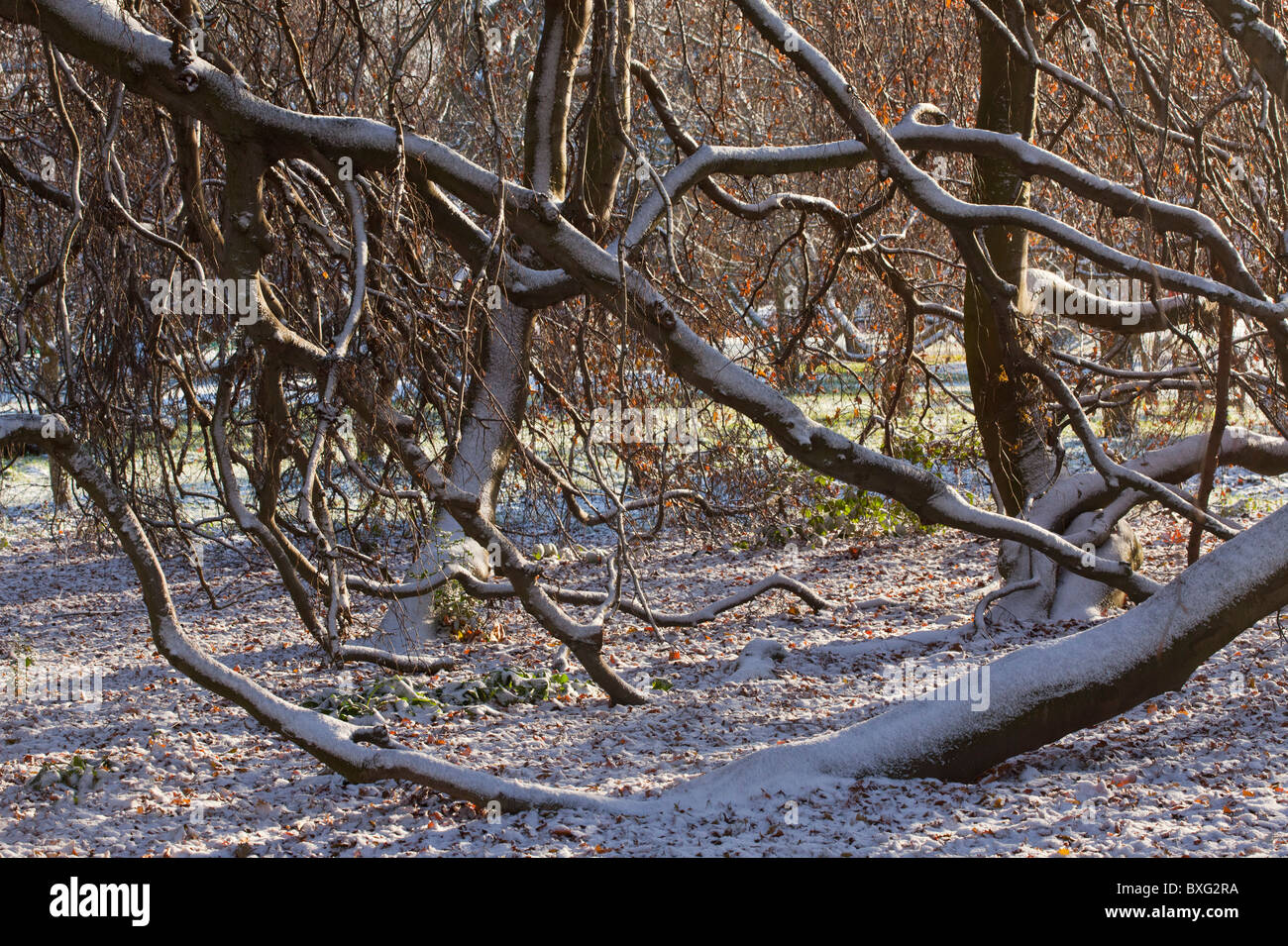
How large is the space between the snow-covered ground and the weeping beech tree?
20 cm

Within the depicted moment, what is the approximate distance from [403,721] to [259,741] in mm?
594

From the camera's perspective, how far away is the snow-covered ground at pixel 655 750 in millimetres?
3248

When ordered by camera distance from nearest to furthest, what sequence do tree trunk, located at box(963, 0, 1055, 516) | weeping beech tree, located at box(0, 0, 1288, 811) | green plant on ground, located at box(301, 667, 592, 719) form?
weeping beech tree, located at box(0, 0, 1288, 811)
green plant on ground, located at box(301, 667, 592, 719)
tree trunk, located at box(963, 0, 1055, 516)

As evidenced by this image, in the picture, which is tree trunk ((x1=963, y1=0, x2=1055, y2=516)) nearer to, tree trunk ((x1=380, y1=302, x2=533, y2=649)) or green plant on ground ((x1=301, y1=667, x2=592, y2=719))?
tree trunk ((x1=380, y1=302, x2=533, y2=649))

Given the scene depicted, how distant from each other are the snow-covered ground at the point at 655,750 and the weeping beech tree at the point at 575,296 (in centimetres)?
20

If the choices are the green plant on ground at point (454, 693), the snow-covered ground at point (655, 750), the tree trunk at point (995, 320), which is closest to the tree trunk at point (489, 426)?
the green plant on ground at point (454, 693)

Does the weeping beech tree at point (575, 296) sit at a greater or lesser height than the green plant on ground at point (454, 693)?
greater

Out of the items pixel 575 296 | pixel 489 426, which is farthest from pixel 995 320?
pixel 489 426

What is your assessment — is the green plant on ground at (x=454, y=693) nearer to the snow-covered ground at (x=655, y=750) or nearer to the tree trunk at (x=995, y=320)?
the snow-covered ground at (x=655, y=750)

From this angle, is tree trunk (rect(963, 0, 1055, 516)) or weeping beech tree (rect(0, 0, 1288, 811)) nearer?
weeping beech tree (rect(0, 0, 1288, 811))

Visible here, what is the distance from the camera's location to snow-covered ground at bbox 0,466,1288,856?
3.25 meters

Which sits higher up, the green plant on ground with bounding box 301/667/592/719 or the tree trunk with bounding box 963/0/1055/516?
the tree trunk with bounding box 963/0/1055/516

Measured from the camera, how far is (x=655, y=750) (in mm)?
4480

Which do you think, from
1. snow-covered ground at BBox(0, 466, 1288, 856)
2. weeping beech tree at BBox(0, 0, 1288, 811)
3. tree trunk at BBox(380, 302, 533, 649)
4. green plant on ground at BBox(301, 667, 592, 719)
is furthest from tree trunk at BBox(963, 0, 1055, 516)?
green plant on ground at BBox(301, 667, 592, 719)
